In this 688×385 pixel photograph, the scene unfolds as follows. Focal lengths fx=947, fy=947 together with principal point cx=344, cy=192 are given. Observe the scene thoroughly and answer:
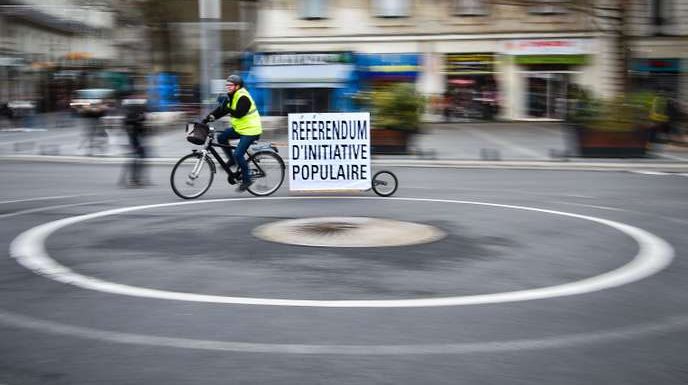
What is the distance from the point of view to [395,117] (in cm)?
2212

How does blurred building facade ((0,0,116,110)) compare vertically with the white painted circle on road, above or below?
above

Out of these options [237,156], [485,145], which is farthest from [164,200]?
[485,145]

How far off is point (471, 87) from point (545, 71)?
3.13m

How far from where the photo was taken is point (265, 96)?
128 feet

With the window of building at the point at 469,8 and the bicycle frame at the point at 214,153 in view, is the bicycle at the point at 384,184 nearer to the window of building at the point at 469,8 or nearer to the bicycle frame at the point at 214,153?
the bicycle frame at the point at 214,153

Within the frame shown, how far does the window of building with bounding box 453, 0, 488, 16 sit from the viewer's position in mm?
40031

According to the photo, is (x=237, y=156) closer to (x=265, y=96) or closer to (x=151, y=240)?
(x=151, y=240)

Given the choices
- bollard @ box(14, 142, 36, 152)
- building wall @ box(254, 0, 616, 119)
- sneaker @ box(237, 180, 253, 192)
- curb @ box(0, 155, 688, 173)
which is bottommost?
curb @ box(0, 155, 688, 173)

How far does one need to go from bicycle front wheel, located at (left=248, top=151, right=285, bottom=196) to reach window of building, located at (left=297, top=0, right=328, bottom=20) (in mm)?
28673

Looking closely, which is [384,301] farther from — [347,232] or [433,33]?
[433,33]

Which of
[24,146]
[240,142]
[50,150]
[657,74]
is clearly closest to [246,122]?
[240,142]

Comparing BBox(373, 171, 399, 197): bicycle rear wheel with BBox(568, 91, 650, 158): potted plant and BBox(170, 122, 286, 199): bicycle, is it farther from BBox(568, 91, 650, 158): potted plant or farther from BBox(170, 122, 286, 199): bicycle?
BBox(568, 91, 650, 158): potted plant

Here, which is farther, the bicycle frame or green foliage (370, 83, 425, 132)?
green foliage (370, 83, 425, 132)

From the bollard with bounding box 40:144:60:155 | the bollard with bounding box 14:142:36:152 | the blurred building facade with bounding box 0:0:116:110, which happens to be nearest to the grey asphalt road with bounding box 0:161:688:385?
the bollard with bounding box 40:144:60:155
